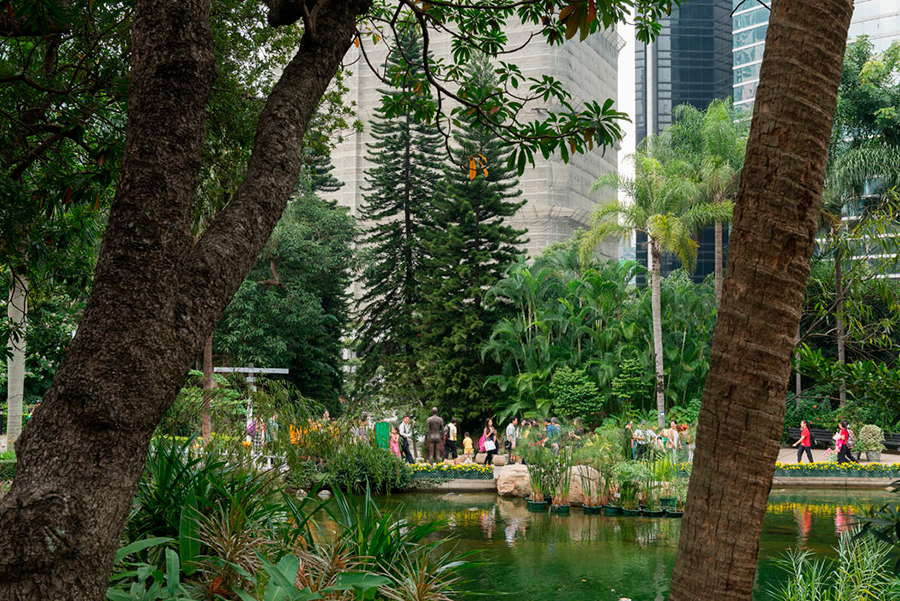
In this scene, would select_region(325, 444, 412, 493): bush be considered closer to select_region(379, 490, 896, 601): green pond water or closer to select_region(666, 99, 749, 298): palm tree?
select_region(379, 490, 896, 601): green pond water

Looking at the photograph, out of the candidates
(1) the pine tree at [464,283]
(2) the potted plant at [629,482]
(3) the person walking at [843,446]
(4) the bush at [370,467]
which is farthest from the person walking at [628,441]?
(1) the pine tree at [464,283]

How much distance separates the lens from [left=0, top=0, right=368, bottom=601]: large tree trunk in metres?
1.58

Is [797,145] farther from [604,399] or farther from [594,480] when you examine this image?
[604,399]

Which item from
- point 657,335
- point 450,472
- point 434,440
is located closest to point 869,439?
point 657,335

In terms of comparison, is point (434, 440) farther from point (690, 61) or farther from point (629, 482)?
point (690, 61)

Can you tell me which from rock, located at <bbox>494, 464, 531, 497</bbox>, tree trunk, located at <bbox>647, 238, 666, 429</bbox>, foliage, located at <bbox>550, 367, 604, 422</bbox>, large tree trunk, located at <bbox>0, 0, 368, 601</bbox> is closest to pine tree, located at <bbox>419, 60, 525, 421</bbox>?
foliage, located at <bbox>550, 367, 604, 422</bbox>

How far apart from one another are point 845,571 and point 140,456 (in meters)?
4.22

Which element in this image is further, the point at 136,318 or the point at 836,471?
the point at 836,471

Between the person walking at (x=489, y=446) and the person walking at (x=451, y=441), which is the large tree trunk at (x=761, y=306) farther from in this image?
the person walking at (x=451, y=441)

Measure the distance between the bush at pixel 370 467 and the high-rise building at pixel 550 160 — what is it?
22.9 m

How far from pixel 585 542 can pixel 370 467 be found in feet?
9.50

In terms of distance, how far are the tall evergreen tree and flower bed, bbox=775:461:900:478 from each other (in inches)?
471

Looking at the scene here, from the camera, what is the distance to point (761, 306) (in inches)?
65.9

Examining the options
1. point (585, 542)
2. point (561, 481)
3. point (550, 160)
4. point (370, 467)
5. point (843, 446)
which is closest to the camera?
point (585, 542)
